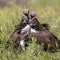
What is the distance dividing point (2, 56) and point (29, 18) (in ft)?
5.47

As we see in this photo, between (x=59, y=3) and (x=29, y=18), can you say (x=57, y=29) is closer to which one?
(x=29, y=18)

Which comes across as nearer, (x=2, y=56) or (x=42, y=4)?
(x=2, y=56)

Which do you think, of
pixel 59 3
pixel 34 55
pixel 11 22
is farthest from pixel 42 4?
pixel 34 55

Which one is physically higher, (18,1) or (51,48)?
(18,1)

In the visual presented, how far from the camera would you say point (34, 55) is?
863 centimetres

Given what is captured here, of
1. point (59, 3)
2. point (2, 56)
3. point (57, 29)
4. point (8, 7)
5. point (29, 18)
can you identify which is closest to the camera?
point (2, 56)

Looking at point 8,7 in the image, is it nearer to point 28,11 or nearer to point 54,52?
point 28,11

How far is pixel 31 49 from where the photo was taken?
8.58m

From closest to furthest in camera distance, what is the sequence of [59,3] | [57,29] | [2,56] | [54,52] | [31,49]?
[31,49] → [2,56] → [54,52] → [57,29] → [59,3]

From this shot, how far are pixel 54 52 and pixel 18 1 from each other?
26.7 feet

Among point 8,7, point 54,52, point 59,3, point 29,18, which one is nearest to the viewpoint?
point 54,52

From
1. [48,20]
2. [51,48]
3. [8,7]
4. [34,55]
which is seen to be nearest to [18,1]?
[8,7]

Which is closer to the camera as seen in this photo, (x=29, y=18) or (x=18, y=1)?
(x=29, y=18)

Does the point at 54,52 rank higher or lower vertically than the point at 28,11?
lower
